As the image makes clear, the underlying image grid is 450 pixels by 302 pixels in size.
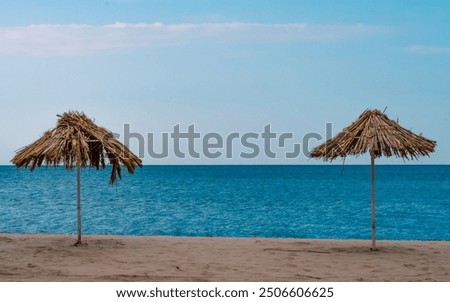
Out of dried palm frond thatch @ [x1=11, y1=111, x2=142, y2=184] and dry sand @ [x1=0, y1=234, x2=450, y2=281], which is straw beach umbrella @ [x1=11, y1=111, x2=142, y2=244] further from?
dry sand @ [x1=0, y1=234, x2=450, y2=281]

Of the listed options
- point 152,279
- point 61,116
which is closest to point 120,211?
point 61,116

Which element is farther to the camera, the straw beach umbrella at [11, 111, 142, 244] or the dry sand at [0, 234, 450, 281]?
the straw beach umbrella at [11, 111, 142, 244]

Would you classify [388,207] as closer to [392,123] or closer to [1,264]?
[392,123]

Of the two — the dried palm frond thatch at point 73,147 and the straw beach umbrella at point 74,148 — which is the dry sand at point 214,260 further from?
the dried palm frond thatch at point 73,147

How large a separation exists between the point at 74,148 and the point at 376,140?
15.0 feet

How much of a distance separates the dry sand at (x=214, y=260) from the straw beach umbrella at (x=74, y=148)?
987mm

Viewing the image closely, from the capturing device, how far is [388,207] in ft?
126

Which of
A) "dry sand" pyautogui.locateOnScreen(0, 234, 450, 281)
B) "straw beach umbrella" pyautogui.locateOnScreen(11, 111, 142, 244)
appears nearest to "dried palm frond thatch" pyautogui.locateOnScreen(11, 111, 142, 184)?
"straw beach umbrella" pyautogui.locateOnScreen(11, 111, 142, 244)

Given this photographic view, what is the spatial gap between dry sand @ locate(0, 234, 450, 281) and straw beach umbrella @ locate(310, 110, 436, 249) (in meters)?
1.42

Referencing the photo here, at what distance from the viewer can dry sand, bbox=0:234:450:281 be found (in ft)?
24.8

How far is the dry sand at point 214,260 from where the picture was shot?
24.8 ft

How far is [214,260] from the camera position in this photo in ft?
28.5

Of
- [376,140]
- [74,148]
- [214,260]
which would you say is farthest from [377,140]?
[74,148]
